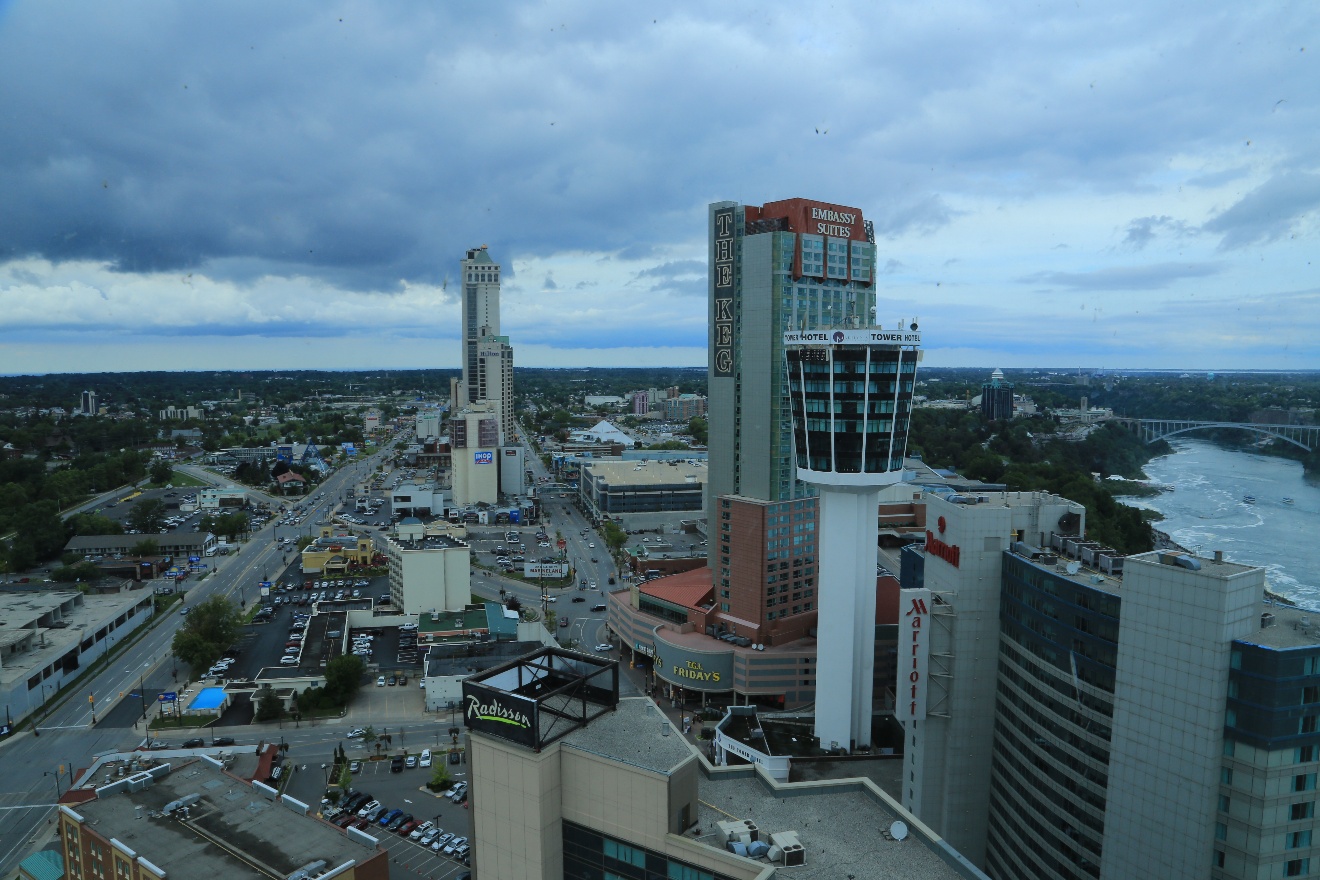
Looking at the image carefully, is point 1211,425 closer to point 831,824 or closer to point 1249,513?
point 1249,513

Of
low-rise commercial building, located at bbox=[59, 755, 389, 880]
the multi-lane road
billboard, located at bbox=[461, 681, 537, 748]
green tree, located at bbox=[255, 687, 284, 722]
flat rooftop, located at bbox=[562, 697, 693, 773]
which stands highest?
billboard, located at bbox=[461, 681, 537, 748]

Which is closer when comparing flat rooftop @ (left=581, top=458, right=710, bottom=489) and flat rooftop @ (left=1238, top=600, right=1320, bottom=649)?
flat rooftop @ (left=1238, top=600, right=1320, bottom=649)

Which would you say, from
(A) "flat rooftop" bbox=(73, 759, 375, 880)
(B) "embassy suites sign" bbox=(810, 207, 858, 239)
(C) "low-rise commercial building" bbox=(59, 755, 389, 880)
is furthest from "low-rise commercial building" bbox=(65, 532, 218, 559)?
(B) "embassy suites sign" bbox=(810, 207, 858, 239)

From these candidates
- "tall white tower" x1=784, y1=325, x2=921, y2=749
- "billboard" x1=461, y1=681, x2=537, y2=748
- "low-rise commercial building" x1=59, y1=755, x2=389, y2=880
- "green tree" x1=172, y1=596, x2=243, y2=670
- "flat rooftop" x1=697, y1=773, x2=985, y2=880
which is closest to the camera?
"flat rooftop" x1=697, y1=773, x2=985, y2=880

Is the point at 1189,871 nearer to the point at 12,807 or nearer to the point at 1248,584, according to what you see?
the point at 1248,584

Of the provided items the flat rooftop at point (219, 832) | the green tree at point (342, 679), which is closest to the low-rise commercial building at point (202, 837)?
the flat rooftop at point (219, 832)

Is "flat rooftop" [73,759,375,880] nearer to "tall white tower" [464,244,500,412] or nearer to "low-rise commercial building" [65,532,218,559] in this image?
"low-rise commercial building" [65,532,218,559]

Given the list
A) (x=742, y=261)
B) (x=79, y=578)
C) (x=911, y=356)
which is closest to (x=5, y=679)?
(x=79, y=578)
